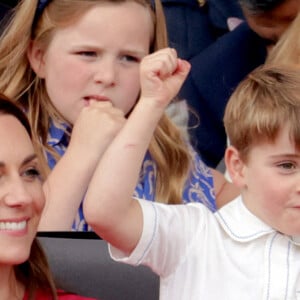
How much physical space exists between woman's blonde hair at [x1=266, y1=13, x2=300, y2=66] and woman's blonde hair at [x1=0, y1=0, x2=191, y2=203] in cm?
27

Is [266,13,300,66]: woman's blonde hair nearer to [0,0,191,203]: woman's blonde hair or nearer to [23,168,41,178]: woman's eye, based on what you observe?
[0,0,191,203]: woman's blonde hair

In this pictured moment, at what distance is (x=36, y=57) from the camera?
260 centimetres

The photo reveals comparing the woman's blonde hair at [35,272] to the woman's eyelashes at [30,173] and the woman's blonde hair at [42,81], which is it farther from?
the woman's blonde hair at [42,81]

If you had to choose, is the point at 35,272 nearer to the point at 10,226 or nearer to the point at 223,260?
the point at 10,226

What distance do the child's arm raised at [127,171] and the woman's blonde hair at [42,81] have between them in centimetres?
62

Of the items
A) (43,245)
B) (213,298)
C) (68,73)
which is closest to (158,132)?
(68,73)

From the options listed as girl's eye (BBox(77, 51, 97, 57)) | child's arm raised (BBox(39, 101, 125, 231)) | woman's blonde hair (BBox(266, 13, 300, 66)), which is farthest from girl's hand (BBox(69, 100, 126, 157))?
woman's blonde hair (BBox(266, 13, 300, 66))

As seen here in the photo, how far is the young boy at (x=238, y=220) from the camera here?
6.16 feet

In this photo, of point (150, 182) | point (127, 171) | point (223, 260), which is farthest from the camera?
point (150, 182)

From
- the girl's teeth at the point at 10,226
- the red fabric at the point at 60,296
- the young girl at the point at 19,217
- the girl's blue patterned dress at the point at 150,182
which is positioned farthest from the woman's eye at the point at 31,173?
the girl's blue patterned dress at the point at 150,182

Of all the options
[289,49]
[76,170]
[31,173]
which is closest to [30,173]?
[31,173]

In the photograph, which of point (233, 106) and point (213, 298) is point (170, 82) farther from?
point (213, 298)

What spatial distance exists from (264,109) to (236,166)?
124 mm

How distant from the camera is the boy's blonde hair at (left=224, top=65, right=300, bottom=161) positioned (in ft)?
6.28
